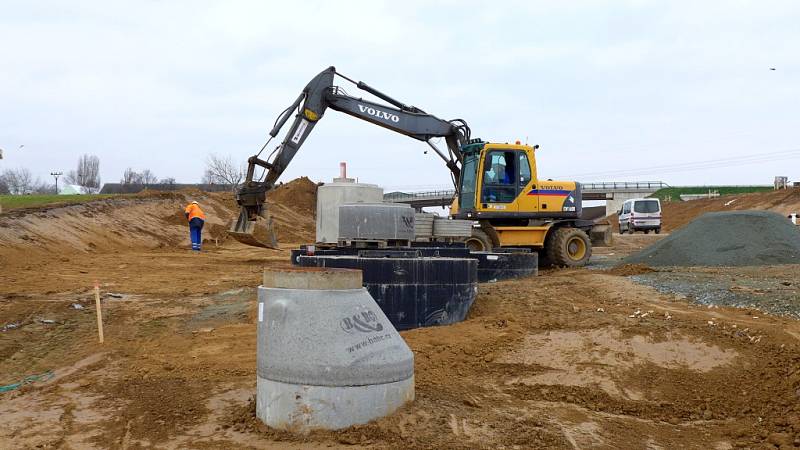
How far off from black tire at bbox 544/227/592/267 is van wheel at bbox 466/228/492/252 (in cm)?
188

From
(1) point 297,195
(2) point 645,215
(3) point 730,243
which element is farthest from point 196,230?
(2) point 645,215

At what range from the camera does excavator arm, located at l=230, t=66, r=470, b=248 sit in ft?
61.9

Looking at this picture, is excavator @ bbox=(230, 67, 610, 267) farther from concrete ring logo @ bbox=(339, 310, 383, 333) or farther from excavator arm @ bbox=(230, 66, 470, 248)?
concrete ring logo @ bbox=(339, 310, 383, 333)

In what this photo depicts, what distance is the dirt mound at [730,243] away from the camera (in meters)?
17.5

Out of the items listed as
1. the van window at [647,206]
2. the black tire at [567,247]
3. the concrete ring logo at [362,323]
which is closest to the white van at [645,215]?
the van window at [647,206]

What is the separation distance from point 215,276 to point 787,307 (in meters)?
11.9

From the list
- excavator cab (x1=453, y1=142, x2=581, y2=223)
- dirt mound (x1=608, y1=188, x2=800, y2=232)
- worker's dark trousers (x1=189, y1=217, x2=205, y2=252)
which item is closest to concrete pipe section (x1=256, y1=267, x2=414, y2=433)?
excavator cab (x1=453, y1=142, x2=581, y2=223)

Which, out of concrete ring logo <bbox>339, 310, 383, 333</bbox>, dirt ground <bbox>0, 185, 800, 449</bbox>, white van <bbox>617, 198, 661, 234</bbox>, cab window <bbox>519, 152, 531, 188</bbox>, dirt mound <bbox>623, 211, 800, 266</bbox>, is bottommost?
dirt ground <bbox>0, 185, 800, 449</bbox>

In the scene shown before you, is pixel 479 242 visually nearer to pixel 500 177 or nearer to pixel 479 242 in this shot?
pixel 479 242

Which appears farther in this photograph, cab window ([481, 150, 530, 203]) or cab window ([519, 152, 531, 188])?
cab window ([519, 152, 531, 188])

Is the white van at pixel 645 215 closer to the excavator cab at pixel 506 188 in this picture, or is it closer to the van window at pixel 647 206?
the van window at pixel 647 206

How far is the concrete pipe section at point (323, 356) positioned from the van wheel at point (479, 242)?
12022mm

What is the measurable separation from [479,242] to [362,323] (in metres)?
12.3

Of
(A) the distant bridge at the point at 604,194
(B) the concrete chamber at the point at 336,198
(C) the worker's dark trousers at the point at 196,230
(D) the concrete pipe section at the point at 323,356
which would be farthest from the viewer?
(A) the distant bridge at the point at 604,194
